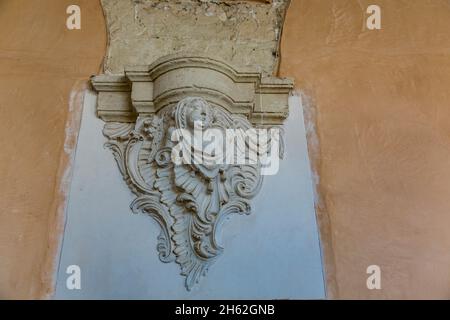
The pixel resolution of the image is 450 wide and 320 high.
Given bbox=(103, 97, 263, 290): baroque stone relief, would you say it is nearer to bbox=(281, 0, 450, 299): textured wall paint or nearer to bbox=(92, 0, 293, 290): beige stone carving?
bbox=(92, 0, 293, 290): beige stone carving

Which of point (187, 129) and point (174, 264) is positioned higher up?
point (187, 129)

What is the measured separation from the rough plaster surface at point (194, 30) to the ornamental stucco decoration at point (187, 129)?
0.15m

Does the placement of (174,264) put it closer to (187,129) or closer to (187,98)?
(187,129)

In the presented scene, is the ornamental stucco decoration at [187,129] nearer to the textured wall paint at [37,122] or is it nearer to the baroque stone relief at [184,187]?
the baroque stone relief at [184,187]

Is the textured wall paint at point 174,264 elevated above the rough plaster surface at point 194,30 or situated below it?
below

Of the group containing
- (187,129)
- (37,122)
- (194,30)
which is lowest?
(187,129)

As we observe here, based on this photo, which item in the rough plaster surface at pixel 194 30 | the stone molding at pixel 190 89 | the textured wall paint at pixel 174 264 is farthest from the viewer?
the rough plaster surface at pixel 194 30

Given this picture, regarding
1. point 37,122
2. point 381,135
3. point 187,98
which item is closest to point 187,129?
point 187,98

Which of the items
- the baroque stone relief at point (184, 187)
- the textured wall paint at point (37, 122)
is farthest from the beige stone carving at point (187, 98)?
the textured wall paint at point (37, 122)

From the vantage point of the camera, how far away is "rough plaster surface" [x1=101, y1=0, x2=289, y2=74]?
2707 mm

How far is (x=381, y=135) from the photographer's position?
255 cm

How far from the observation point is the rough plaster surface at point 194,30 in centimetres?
271

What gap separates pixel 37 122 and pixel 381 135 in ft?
4.36

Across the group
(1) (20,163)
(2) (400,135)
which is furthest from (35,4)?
(2) (400,135)
